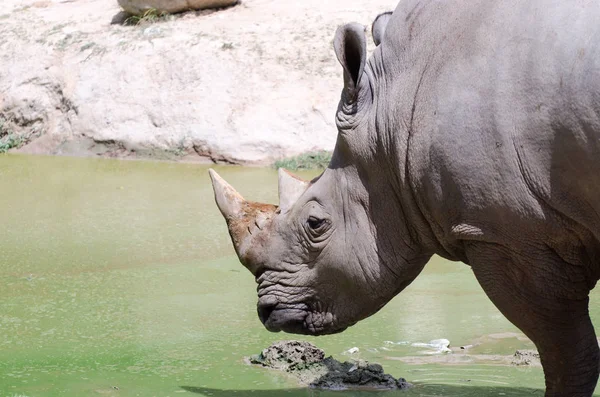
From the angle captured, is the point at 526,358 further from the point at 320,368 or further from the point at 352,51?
the point at 352,51

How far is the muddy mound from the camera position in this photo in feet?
15.8

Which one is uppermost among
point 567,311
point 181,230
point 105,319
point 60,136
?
point 567,311

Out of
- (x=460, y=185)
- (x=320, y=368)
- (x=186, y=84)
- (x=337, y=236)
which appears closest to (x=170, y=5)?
(x=186, y=84)

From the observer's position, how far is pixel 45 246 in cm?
789

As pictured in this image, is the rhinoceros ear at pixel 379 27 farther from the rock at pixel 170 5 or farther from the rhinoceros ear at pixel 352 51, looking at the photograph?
the rock at pixel 170 5

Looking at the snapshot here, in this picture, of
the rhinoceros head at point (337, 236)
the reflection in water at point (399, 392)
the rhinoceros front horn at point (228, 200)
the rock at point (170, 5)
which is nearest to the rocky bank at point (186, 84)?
the rock at point (170, 5)

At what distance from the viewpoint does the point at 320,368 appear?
4984 mm

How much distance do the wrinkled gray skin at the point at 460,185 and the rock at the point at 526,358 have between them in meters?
1.15

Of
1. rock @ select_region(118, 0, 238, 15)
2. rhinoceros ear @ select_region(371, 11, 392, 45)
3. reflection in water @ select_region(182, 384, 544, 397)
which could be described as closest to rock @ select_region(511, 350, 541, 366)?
reflection in water @ select_region(182, 384, 544, 397)

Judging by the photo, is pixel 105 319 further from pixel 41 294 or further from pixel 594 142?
pixel 594 142

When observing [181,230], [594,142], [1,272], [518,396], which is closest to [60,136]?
[181,230]

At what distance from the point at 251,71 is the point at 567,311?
957cm

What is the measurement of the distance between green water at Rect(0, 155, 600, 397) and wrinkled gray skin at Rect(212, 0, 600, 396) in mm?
756

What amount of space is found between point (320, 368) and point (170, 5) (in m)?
10.2
